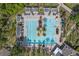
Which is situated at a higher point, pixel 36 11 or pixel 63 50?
pixel 36 11

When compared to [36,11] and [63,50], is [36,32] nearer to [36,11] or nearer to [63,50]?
[36,11]

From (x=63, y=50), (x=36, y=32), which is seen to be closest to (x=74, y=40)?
(x=63, y=50)

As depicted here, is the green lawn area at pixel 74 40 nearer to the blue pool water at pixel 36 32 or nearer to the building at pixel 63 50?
the building at pixel 63 50

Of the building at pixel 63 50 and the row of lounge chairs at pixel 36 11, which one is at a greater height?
the row of lounge chairs at pixel 36 11

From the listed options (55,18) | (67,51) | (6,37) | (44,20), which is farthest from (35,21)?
(67,51)

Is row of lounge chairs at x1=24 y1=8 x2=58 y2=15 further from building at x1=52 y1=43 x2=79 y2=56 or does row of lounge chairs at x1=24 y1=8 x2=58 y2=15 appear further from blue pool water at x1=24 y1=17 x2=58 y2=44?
building at x1=52 y1=43 x2=79 y2=56

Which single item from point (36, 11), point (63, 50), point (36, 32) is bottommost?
point (63, 50)

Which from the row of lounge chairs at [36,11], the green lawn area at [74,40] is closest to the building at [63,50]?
the green lawn area at [74,40]

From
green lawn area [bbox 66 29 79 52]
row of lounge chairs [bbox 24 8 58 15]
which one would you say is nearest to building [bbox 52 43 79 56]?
green lawn area [bbox 66 29 79 52]

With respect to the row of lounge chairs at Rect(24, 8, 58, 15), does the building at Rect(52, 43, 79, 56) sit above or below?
below

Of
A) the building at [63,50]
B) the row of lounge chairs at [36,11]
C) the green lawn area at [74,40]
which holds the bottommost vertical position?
the building at [63,50]
